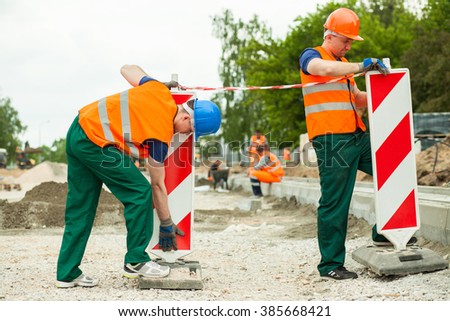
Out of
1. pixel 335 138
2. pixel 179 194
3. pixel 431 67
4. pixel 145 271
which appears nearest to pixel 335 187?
pixel 335 138

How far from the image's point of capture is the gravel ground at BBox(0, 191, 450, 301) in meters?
4.71

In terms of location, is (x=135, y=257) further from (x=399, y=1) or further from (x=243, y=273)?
(x=399, y=1)

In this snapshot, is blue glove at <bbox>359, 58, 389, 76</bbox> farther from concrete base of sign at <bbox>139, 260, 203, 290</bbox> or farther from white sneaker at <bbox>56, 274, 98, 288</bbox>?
white sneaker at <bbox>56, 274, 98, 288</bbox>

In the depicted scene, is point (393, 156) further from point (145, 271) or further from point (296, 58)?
point (296, 58)

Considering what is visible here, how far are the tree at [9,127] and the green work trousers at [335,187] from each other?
78.0 metres

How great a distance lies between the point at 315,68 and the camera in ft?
17.0

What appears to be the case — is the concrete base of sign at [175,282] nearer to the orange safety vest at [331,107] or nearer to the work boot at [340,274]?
the work boot at [340,274]

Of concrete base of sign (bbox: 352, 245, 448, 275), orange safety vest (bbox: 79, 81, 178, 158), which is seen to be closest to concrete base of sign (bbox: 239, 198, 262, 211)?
concrete base of sign (bbox: 352, 245, 448, 275)

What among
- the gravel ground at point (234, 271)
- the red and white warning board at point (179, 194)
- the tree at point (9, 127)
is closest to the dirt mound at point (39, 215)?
the gravel ground at point (234, 271)

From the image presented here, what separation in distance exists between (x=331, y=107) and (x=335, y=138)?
26 centimetres

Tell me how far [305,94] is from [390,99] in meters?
0.71

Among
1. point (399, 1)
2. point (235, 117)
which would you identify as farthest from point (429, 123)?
point (399, 1)

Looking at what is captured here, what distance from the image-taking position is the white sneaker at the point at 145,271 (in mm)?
4965

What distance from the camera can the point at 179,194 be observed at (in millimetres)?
5469
